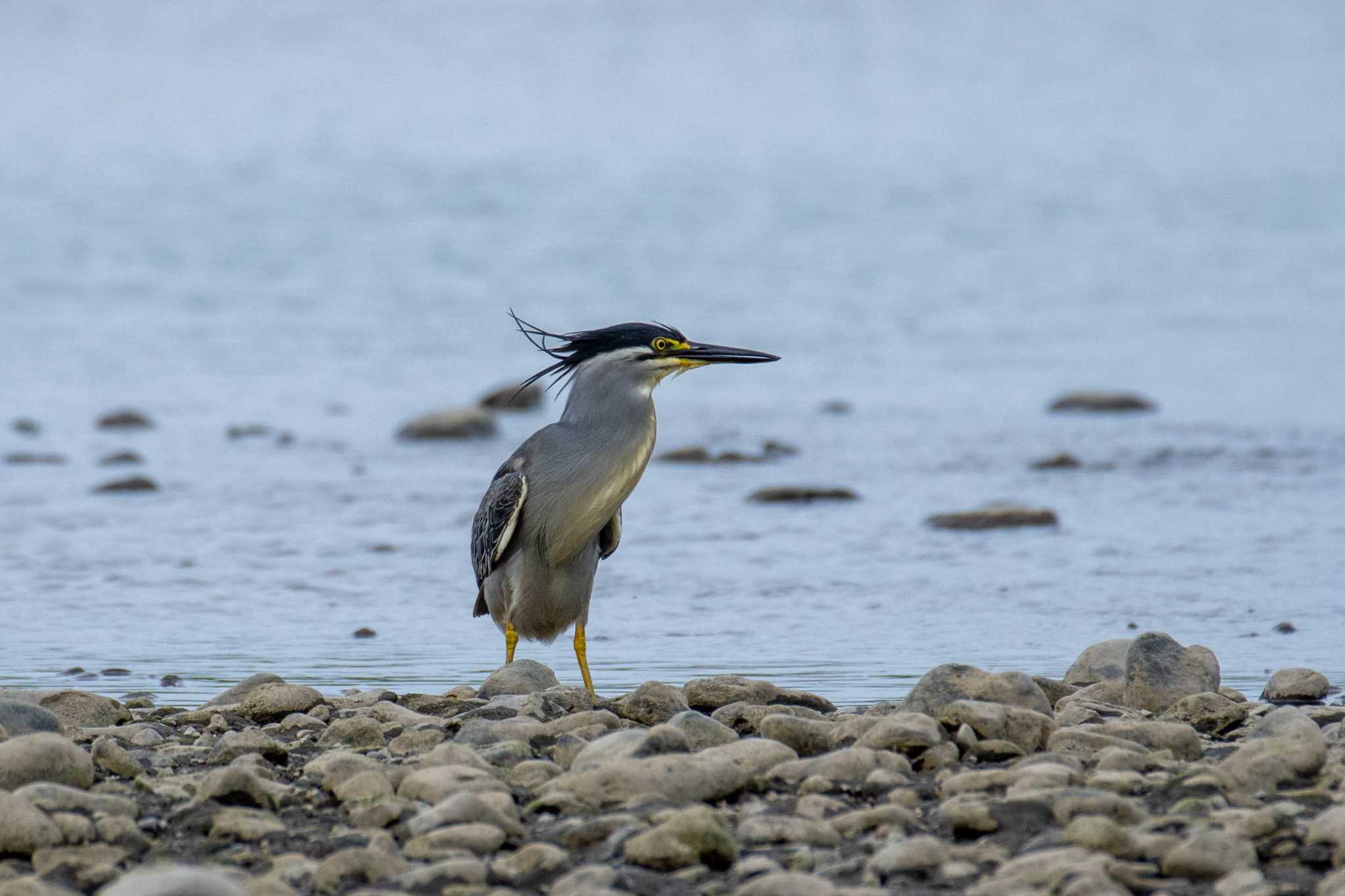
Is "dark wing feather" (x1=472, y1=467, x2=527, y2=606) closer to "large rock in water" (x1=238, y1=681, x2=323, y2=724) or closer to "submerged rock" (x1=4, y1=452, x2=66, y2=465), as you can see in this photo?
"large rock in water" (x1=238, y1=681, x2=323, y2=724)

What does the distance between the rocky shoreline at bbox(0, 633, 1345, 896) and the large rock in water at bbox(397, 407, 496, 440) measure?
823 cm

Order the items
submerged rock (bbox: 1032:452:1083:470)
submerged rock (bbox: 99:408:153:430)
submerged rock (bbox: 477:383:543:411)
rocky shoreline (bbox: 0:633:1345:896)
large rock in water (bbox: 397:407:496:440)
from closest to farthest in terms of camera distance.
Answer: rocky shoreline (bbox: 0:633:1345:896) → submerged rock (bbox: 1032:452:1083:470) → large rock in water (bbox: 397:407:496:440) → submerged rock (bbox: 99:408:153:430) → submerged rock (bbox: 477:383:543:411)

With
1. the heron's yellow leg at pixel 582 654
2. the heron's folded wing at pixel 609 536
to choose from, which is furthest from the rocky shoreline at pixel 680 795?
the heron's folded wing at pixel 609 536

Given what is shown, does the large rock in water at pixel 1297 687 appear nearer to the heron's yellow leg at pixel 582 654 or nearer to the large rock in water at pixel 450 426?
the heron's yellow leg at pixel 582 654

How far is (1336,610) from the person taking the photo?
322 inches

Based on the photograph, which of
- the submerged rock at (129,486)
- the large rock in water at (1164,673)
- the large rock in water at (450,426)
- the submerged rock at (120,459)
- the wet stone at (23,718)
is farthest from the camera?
the large rock in water at (450,426)

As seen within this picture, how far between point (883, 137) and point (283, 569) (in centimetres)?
3708

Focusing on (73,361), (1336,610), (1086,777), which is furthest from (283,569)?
(73,361)

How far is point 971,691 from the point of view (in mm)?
5402

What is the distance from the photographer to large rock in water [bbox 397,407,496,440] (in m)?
14.1

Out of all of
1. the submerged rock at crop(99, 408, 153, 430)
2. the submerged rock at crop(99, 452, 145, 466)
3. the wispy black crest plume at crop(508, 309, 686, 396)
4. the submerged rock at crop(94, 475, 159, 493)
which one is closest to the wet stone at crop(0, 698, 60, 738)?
the wispy black crest plume at crop(508, 309, 686, 396)

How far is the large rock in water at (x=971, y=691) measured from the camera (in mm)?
5355

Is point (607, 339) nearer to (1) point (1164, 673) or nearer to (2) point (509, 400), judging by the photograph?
(1) point (1164, 673)

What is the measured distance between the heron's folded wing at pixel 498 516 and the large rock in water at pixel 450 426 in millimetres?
6980
